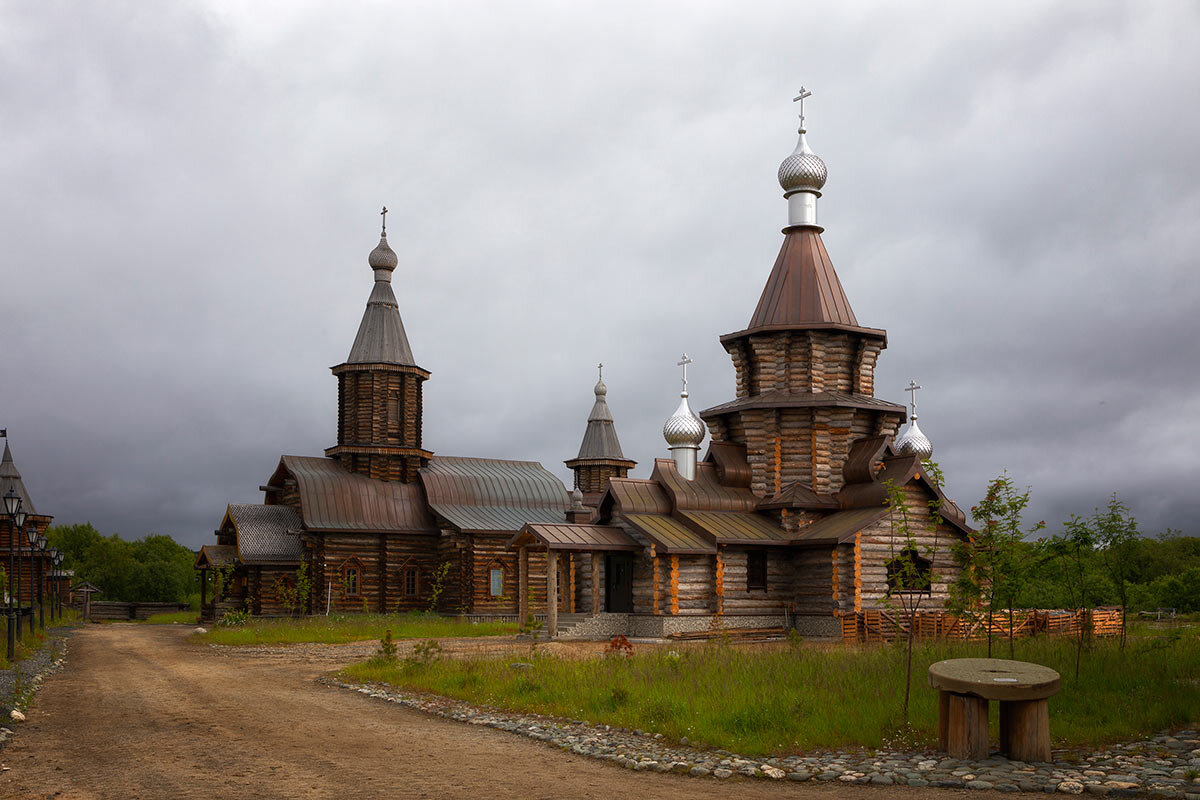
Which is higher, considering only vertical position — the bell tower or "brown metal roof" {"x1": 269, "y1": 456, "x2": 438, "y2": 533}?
the bell tower

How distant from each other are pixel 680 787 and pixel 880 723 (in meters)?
3.06

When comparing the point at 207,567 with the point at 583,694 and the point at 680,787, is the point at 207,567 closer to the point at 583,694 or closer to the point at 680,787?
the point at 583,694

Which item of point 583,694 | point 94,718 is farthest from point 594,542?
point 94,718

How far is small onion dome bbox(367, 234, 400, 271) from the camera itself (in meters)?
45.1

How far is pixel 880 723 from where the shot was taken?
11.5 m

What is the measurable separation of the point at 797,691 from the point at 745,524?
662 inches

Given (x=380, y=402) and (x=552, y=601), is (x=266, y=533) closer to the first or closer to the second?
(x=380, y=402)

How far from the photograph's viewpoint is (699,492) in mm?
30875

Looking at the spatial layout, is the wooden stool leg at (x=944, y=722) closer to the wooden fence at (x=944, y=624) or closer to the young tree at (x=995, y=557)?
the young tree at (x=995, y=557)

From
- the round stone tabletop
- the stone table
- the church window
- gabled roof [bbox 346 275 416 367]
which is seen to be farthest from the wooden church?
the stone table

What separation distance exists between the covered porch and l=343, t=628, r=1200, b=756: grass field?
9.62 meters

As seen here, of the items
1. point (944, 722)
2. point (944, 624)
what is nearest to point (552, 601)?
point (944, 624)

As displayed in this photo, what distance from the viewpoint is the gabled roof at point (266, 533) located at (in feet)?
128

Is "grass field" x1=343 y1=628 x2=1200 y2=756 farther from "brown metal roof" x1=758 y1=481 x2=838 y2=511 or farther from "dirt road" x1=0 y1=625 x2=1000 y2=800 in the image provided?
"brown metal roof" x1=758 y1=481 x2=838 y2=511
